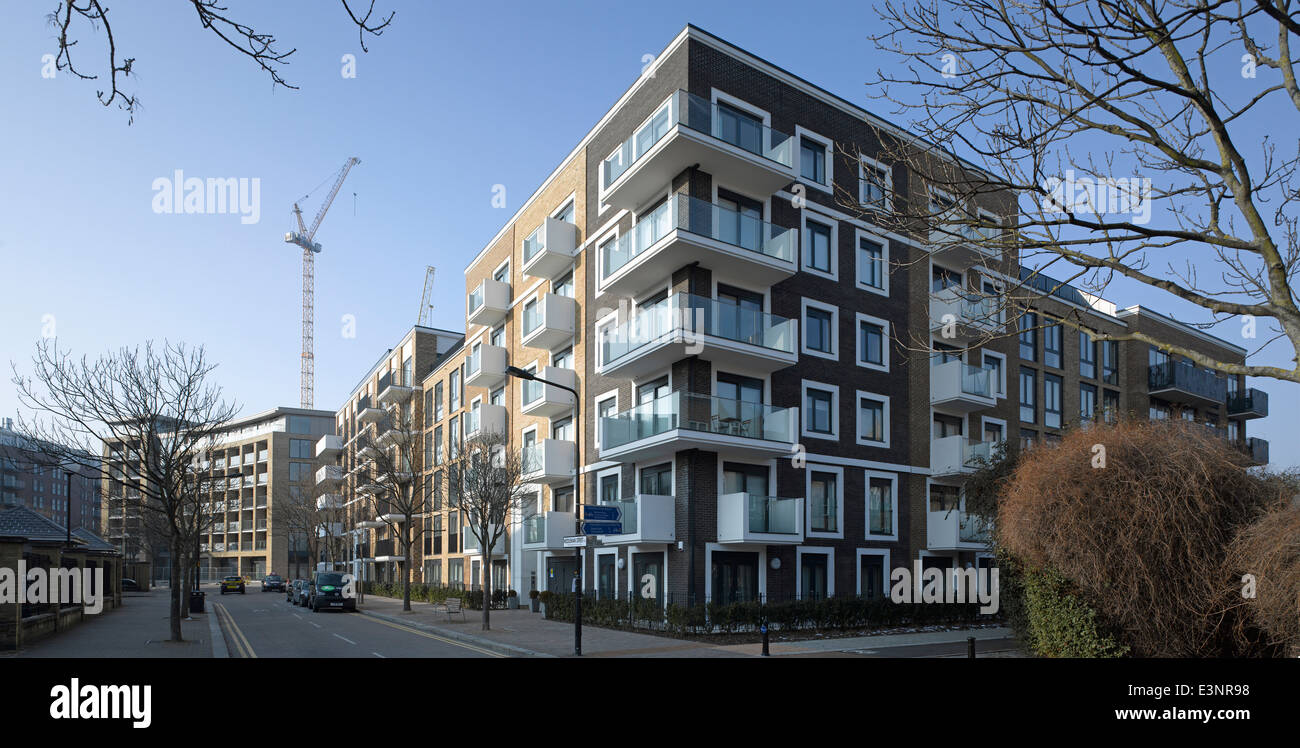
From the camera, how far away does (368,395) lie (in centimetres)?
7150

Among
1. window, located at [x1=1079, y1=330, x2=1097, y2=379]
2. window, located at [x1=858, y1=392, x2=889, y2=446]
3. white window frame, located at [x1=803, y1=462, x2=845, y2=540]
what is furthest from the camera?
window, located at [x1=1079, y1=330, x2=1097, y2=379]

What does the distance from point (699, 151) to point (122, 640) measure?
19860mm

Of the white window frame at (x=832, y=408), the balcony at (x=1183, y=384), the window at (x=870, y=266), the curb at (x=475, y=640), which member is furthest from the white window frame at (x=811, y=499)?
the balcony at (x=1183, y=384)

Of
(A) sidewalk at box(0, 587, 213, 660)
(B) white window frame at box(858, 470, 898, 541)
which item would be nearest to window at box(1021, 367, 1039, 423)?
(B) white window frame at box(858, 470, 898, 541)

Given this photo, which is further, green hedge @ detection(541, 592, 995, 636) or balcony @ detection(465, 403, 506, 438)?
balcony @ detection(465, 403, 506, 438)

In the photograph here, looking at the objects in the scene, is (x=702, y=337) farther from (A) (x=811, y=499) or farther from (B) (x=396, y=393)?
(B) (x=396, y=393)

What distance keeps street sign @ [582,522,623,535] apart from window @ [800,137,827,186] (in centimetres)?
1478

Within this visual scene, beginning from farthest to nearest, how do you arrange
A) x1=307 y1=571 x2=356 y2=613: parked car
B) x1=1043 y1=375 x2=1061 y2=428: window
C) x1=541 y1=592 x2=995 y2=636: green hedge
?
1. x1=1043 y1=375 x2=1061 y2=428: window
2. x1=307 y1=571 x2=356 y2=613: parked car
3. x1=541 y1=592 x2=995 y2=636: green hedge

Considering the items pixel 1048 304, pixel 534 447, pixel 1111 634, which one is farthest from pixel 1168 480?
pixel 1048 304

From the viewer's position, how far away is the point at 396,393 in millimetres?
59031

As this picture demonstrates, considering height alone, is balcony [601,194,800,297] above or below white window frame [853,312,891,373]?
above

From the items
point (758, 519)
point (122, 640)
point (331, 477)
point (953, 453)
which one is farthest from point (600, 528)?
point (331, 477)

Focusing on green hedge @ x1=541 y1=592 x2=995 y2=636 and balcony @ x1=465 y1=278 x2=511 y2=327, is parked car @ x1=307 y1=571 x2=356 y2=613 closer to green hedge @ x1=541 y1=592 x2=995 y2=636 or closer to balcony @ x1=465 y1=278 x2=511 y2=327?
balcony @ x1=465 y1=278 x2=511 y2=327

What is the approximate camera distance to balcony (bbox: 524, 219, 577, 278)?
33219 mm
